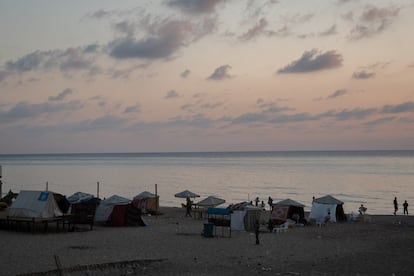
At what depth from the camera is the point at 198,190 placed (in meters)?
67.6

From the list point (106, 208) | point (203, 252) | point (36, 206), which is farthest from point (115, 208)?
point (203, 252)

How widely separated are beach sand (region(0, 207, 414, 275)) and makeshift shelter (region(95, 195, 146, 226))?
91 cm

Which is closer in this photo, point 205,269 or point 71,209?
point 205,269

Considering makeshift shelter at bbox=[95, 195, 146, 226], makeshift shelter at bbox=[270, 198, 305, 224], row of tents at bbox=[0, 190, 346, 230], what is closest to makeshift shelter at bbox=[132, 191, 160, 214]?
row of tents at bbox=[0, 190, 346, 230]

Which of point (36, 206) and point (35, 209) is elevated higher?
point (36, 206)

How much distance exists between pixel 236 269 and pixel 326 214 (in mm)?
16045

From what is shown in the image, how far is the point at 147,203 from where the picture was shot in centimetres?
3338

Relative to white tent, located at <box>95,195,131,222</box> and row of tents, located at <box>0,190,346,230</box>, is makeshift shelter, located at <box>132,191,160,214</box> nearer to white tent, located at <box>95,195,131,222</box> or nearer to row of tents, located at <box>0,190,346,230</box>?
row of tents, located at <box>0,190,346,230</box>

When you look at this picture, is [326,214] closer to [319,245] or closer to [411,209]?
[319,245]

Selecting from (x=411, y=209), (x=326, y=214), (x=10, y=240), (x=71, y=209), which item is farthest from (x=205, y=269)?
(x=411, y=209)

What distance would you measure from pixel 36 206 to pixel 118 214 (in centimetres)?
453

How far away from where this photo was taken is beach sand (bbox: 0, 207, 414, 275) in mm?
14430

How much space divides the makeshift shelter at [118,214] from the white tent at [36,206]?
3218 mm

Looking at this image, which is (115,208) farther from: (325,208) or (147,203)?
(325,208)
